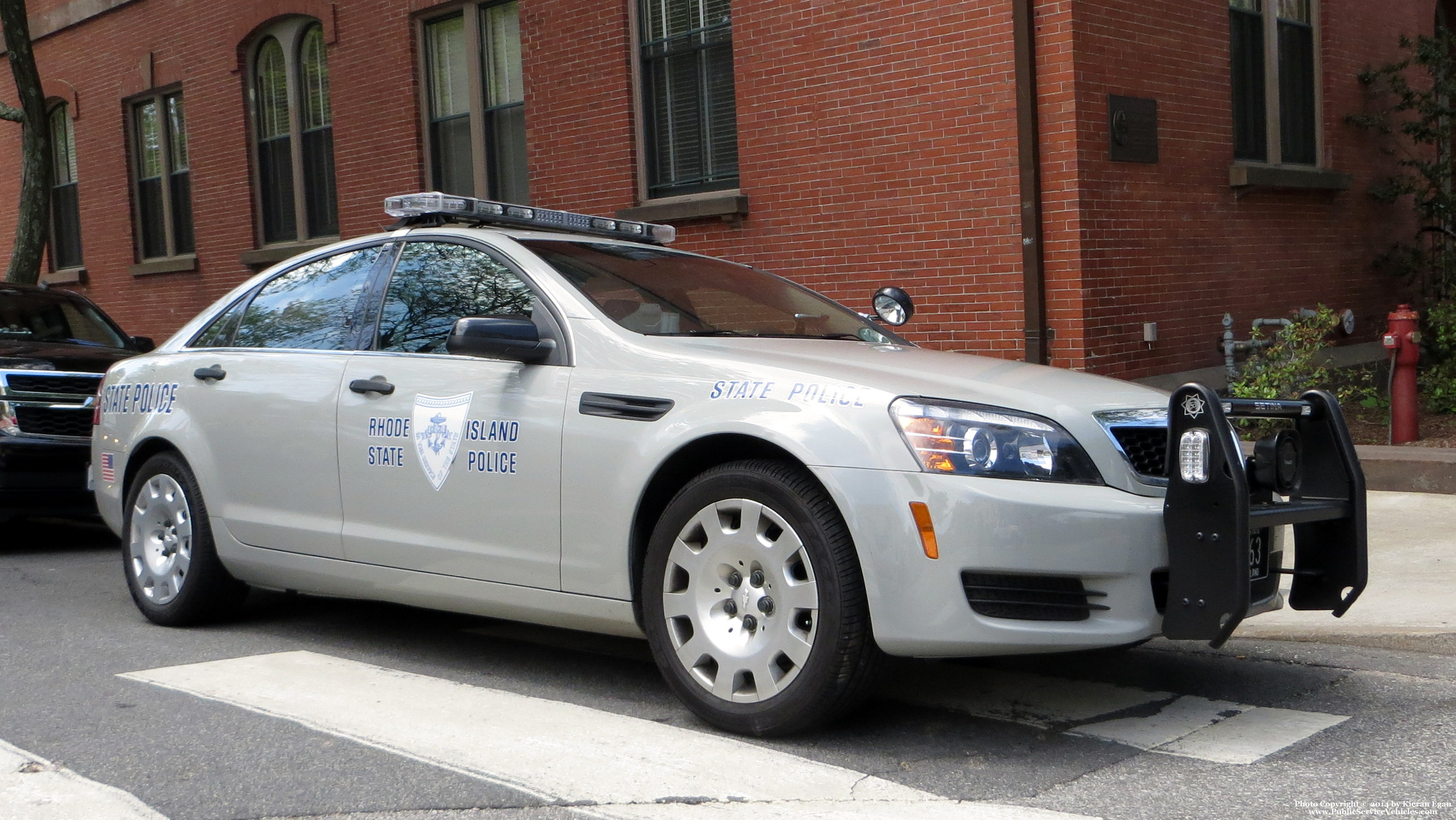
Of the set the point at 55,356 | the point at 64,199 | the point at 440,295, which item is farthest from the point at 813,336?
the point at 64,199

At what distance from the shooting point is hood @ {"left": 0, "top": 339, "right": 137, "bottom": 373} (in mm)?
8766

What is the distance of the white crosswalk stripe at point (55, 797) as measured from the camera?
145 inches

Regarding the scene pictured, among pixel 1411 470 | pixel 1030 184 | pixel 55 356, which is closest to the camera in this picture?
pixel 1411 470

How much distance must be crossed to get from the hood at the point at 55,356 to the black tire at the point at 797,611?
585 centimetres

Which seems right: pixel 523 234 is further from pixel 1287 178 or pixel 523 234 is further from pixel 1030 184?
pixel 1287 178

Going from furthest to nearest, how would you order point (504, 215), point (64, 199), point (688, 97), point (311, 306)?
point (64, 199)
point (688, 97)
point (311, 306)
point (504, 215)

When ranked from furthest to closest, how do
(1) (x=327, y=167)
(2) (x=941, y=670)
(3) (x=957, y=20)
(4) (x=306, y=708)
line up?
1. (1) (x=327, y=167)
2. (3) (x=957, y=20)
3. (2) (x=941, y=670)
4. (4) (x=306, y=708)

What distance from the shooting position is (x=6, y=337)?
378 inches

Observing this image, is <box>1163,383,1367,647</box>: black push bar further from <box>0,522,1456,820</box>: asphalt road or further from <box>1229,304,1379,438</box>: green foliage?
<box>1229,304,1379,438</box>: green foliage

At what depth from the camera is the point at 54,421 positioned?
8695 mm

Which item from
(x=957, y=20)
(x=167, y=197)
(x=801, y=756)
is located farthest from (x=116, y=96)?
(x=801, y=756)

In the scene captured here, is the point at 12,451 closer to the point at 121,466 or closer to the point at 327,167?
the point at 121,466

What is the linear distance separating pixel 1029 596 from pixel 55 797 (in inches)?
104

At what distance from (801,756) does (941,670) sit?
1.21 m
